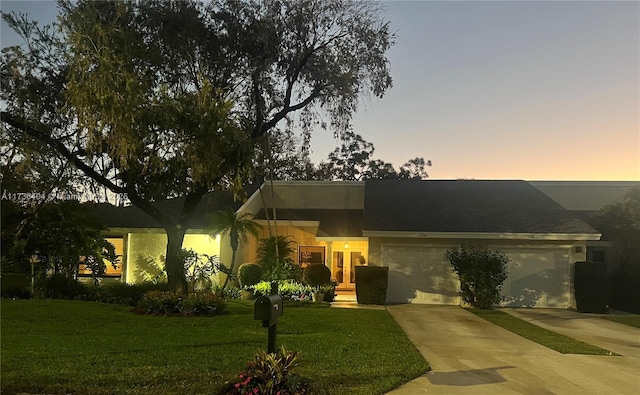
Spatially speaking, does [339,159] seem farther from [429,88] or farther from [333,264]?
[429,88]

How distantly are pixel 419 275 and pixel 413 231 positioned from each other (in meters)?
1.57

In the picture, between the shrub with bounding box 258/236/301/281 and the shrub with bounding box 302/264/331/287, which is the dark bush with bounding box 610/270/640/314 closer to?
the shrub with bounding box 302/264/331/287

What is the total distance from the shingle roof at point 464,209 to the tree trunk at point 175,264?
602 cm

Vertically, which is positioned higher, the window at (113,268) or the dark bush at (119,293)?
the window at (113,268)

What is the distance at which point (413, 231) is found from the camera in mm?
18188

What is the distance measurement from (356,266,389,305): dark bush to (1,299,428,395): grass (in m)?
3.52

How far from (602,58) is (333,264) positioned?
1326 cm

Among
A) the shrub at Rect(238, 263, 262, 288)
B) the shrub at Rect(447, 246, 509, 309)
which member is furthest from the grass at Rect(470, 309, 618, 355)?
the shrub at Rect(238, 263, 262, 288)

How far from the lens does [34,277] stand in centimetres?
1692

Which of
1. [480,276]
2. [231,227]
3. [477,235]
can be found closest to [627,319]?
[480,276]

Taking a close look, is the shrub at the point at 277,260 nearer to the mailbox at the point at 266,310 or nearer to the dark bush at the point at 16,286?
the dark bush at the point at 16,286

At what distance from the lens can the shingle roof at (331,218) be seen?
20.7m

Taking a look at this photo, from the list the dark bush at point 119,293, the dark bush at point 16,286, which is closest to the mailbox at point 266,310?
the dark bush at point 119,293

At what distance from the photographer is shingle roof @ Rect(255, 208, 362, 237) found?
67.8ft
